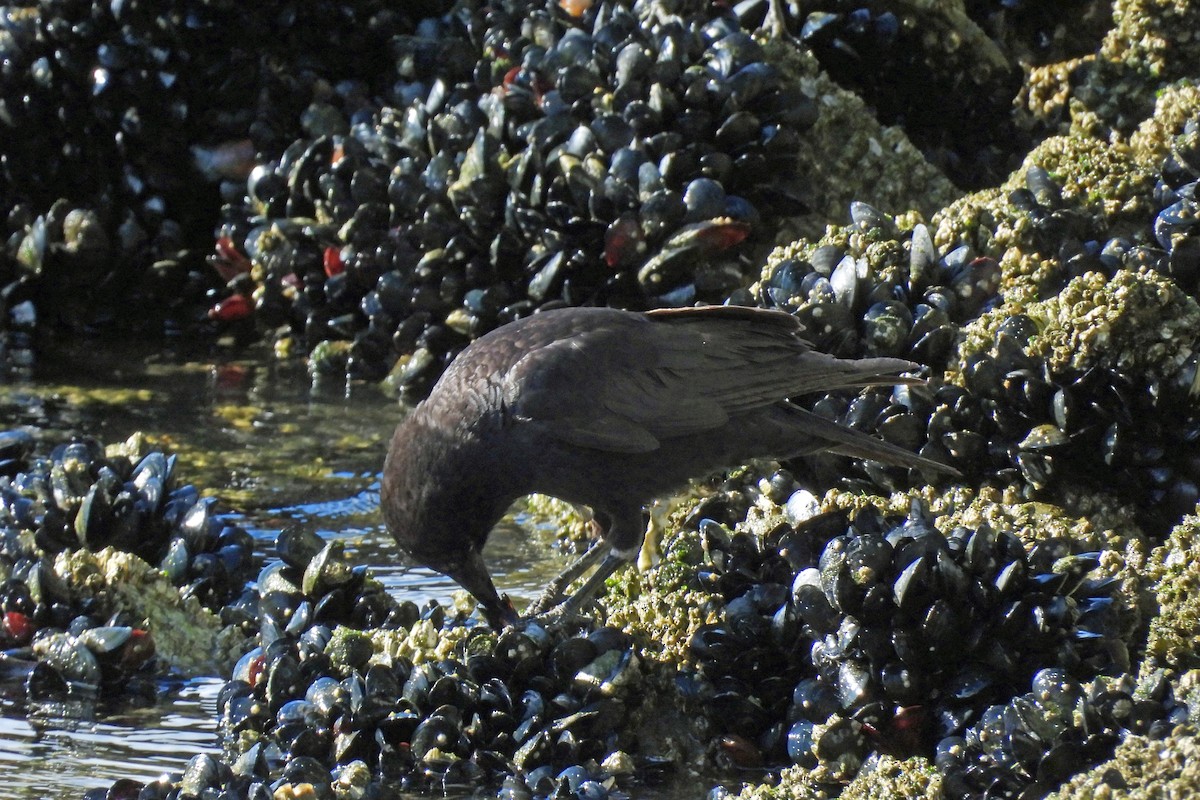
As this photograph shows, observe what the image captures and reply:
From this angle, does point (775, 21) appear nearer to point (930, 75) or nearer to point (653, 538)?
point (930, 75)

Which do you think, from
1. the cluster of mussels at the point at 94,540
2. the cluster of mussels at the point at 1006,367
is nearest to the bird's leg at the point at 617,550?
the cluster of mussels at the point at 1006,367

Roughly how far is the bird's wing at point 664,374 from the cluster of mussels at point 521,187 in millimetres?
2005

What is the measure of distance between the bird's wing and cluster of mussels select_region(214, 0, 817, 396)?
2.00 m

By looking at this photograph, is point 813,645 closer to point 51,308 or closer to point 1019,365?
point 1019,365

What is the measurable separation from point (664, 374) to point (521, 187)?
298 cm

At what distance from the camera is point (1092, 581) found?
5012 mm

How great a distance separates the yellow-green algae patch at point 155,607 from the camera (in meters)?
6.12

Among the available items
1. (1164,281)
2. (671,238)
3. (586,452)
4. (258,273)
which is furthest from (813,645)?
(258,273)

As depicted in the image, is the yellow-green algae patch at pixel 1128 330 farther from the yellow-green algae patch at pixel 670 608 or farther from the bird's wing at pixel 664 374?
the yellow-green algae patch at pixel 670 608

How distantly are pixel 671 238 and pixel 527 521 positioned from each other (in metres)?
1.61

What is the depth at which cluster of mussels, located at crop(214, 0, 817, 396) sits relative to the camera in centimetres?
832

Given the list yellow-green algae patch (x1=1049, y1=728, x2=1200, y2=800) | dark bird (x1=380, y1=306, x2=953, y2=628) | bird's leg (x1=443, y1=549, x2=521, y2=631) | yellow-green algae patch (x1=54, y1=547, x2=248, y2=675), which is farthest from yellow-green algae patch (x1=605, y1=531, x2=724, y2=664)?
yellow-green algae patch (x1=1049, y1=728, x2=1200, y2=800)

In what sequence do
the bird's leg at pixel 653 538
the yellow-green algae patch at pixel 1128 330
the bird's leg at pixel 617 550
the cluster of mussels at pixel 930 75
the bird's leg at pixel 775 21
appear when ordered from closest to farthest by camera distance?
the yellow-green algae patch at pixel 1128 330, the bird's leg at pixel 617 550, the bird's leg at pixel 653 538, the bird's leg at pixel 775 21, the cluster of mussels at pixel 930 75

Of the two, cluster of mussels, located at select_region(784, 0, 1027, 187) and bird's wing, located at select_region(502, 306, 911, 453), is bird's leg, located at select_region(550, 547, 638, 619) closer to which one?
bird's wing, located at select_region(502, 306, 911, 453)
